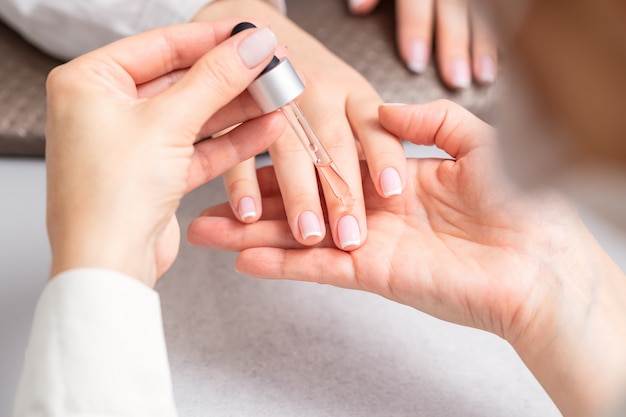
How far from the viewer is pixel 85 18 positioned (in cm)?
104

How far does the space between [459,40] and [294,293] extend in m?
0.49

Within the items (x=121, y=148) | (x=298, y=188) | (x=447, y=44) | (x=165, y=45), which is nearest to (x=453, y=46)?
(x=447, y=44)

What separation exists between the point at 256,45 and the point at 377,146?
0.27 meters

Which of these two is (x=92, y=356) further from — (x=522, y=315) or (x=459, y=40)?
(x=459, y=40)

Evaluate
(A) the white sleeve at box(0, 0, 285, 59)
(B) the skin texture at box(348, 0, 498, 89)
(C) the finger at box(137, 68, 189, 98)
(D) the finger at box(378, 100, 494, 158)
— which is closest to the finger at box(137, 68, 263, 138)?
(C) the finger at box(137, 68, 189, 98)

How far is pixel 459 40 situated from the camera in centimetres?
109

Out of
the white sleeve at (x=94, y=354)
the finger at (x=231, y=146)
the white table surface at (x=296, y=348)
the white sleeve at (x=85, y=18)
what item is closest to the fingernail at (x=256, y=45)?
the finger at (x=231, y=146)

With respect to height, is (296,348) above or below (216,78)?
below

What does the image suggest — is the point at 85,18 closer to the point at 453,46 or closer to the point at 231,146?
the point at 231,146

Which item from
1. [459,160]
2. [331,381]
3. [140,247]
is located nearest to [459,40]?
[459,160]

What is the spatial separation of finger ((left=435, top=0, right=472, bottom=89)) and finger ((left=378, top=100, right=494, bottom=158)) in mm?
244

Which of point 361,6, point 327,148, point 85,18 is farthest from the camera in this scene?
point 361,6

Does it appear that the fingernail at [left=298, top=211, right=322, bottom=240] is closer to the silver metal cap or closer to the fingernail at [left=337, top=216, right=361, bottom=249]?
the fingernail at [left=337, top=216, right=361, bottom=249]

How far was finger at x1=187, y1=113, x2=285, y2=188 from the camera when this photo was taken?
28.5 inches
